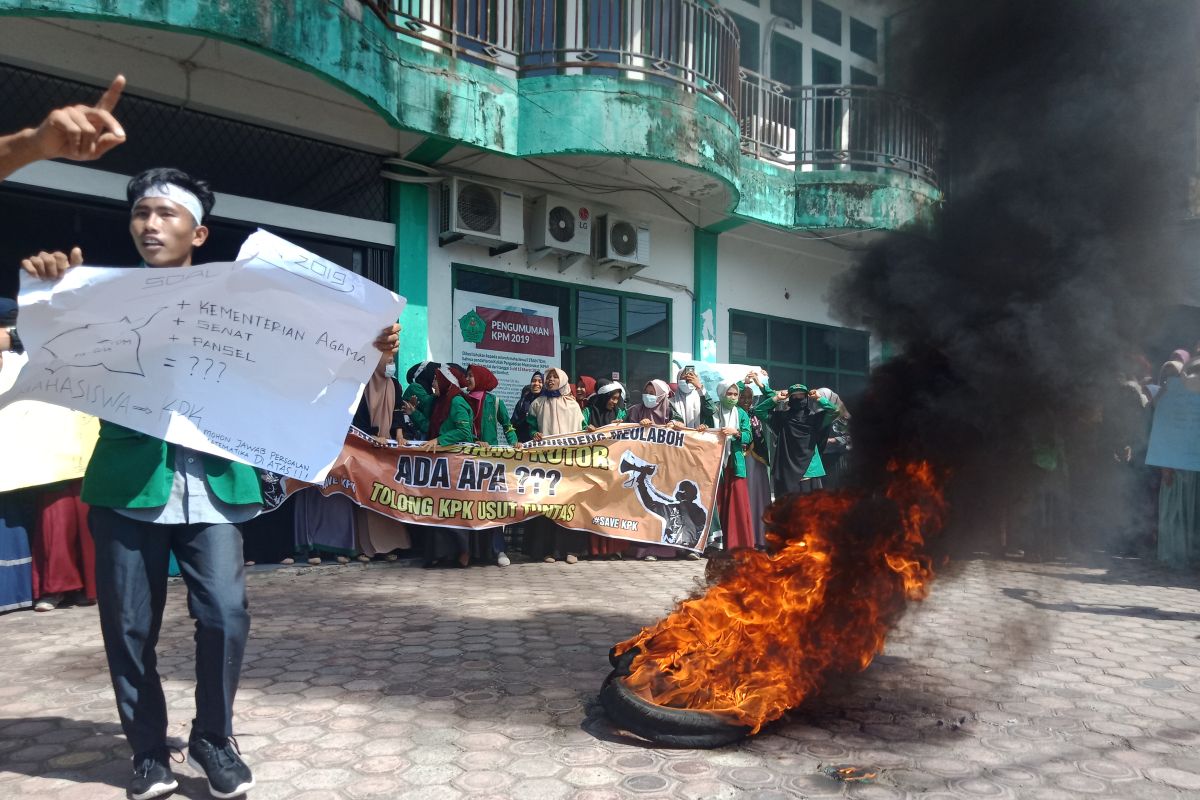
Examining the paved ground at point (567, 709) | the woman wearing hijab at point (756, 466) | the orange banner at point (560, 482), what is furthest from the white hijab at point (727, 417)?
the paved ground at point (567, 709)

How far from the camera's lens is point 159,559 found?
280cm

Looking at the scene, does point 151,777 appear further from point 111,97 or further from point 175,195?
point 111,97

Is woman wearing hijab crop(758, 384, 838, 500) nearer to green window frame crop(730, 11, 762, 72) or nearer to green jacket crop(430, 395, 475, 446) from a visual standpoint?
green jacket crop(430, 395, 475, 446)

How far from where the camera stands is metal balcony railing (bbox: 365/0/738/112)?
980 centimetres

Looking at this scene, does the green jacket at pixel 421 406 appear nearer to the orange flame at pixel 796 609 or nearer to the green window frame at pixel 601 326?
the green window frame at pixel 601 326

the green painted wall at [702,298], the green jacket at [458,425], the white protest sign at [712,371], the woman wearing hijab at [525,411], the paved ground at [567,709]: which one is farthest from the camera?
the green painted wall at [702,298]

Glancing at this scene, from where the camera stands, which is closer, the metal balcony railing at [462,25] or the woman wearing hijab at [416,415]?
the woman wearing hijab at [416,415]

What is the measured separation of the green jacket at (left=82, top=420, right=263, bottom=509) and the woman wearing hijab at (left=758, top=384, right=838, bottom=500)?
8.21 meters

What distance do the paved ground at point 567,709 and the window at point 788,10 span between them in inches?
442

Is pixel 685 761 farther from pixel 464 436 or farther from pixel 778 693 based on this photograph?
pixel 464 436

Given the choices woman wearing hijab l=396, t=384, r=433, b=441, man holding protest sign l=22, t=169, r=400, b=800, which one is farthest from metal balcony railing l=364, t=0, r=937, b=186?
man holding protest sign l=22, t=169, r=400, b=800

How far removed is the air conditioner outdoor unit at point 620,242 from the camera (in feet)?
38.3

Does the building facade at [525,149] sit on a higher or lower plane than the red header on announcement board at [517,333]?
higher

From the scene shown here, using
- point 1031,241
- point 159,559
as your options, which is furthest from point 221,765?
point 1031,241
